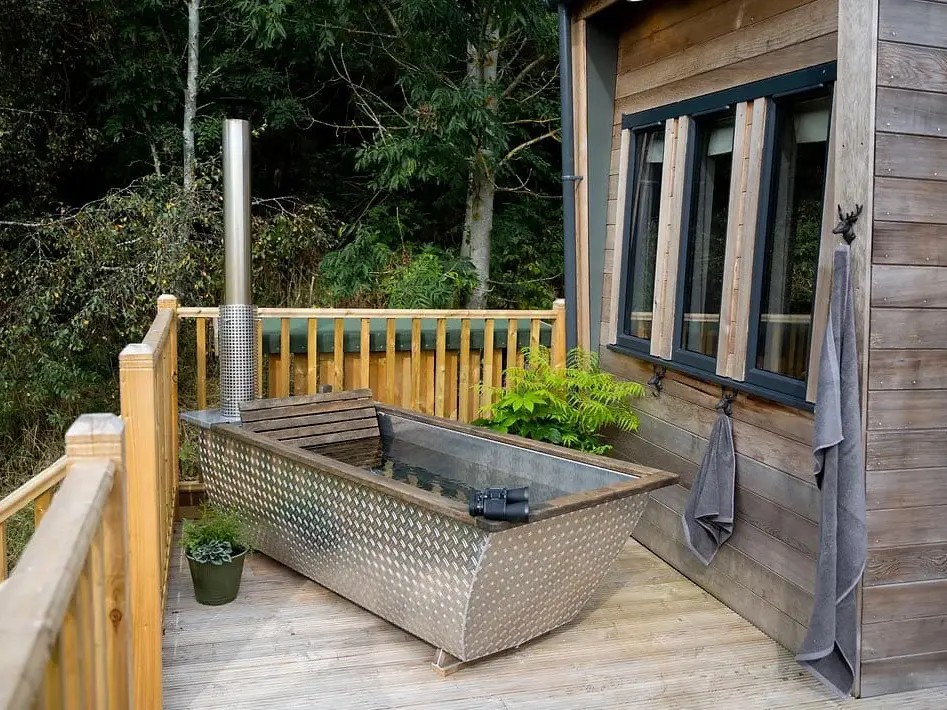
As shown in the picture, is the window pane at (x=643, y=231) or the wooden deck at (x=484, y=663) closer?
the wooden deck at (x=484, y=663)

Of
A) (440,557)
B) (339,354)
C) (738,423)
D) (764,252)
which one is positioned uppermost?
(764,252)

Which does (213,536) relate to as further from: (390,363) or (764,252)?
(764,252)

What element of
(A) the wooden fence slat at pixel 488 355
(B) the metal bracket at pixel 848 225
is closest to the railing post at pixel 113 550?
(B) the metal bracket at pixel 848 225

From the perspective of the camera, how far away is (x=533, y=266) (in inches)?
368

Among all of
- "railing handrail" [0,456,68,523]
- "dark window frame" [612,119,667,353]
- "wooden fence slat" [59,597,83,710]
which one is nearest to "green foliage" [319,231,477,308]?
"dark window frame" [612,119,667,353]

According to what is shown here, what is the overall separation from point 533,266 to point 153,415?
6909 millimetres

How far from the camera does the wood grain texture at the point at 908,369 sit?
9.46 feet

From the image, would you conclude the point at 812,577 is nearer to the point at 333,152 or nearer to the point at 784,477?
the point at 784,477

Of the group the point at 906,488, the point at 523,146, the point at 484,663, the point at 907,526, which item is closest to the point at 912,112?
the point at 906,488

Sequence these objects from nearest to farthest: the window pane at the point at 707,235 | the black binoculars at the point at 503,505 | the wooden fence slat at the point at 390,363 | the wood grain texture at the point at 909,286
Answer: the black binoculars at the point at 503,505 → the wood grain texture at the point at 909,286 → the window pane at the point at 707,235 → the wooden fence slat at the point at 390,363

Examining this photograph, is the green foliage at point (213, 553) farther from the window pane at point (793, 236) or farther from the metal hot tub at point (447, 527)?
the window pane at point (793, 236)

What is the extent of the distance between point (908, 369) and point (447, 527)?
1.58 m

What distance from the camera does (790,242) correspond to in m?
3.42

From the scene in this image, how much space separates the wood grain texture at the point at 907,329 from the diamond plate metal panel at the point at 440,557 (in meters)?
1.02
